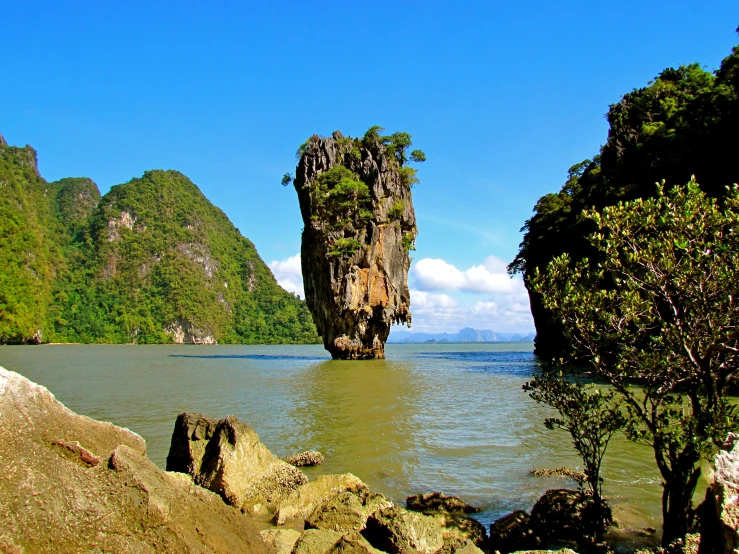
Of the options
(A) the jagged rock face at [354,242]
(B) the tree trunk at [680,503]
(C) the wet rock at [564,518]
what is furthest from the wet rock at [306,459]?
(A) the jagged rock face at [354,242]

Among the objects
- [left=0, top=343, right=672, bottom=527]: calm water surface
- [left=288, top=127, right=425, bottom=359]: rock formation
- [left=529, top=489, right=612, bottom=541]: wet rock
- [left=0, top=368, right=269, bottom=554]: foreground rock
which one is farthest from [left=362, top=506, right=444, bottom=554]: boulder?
Result: [left=288, top=127, right=425, bottom=359]: rock formation

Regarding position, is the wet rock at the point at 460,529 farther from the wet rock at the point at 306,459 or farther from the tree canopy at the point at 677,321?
the wet rock at the point at 306,459

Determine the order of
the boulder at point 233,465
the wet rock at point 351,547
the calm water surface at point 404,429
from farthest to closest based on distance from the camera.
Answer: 1. the calm water surface at point 404,429
2. the boulder at point 233,465
3. the wet rock at point 351,547

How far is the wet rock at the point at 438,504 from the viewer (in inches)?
242

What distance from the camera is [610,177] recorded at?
1188 inches

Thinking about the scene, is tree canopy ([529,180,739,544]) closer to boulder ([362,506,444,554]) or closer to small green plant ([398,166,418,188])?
boulder ([362,506,444,554])

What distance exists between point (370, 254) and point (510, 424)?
83.1 feet

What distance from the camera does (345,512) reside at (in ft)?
18.1

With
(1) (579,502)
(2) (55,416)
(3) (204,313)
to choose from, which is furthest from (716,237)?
(3) (204,313)

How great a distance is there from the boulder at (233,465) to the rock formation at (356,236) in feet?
92.8

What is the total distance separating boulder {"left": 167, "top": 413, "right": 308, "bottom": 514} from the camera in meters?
6.29

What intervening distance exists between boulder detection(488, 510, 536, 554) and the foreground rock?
270 centimetres

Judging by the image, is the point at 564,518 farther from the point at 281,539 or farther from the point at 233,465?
the point at 233,465

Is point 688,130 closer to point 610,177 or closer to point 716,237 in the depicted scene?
point 610,177
